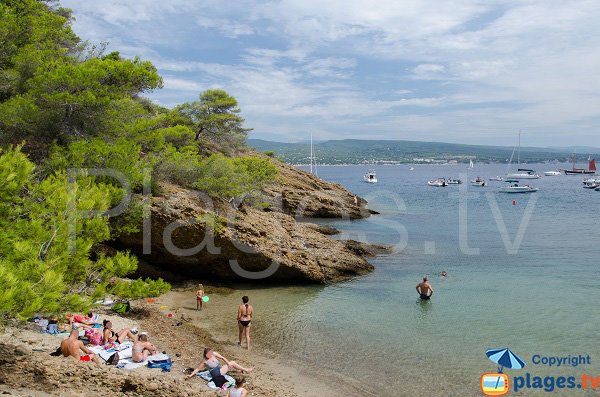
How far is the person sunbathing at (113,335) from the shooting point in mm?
12617

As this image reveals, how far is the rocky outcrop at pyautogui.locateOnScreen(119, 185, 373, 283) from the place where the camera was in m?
19.4

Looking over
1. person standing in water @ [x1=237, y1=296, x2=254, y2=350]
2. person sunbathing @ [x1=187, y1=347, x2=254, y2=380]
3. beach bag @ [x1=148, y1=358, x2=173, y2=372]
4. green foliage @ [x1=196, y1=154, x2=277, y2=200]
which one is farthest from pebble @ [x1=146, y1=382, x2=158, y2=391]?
green foliage @ [x1=196, y1=154, x2=277, y2=200]

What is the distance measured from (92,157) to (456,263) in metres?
22.2

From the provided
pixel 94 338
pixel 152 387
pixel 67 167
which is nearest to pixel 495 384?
pixel 152 387

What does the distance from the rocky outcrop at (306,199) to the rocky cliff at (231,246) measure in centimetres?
1908

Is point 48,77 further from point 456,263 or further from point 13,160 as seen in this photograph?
point 456,263

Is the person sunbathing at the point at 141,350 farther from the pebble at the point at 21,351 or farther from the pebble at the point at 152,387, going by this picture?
the pebble at the point at 21,351

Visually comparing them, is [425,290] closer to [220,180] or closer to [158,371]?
[220,180]

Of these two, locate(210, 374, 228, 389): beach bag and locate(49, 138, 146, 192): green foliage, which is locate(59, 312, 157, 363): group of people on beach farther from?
locate(49, 138, 146, 192): green foliage

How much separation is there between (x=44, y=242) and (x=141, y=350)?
14.1 feet

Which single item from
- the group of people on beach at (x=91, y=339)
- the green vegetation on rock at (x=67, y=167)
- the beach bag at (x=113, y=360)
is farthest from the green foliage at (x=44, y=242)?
the beach bag at (x=113, y=360)

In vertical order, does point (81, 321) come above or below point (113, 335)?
above

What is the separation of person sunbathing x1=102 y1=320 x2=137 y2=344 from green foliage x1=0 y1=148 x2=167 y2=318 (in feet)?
5.26

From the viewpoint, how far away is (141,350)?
39.2 feet
